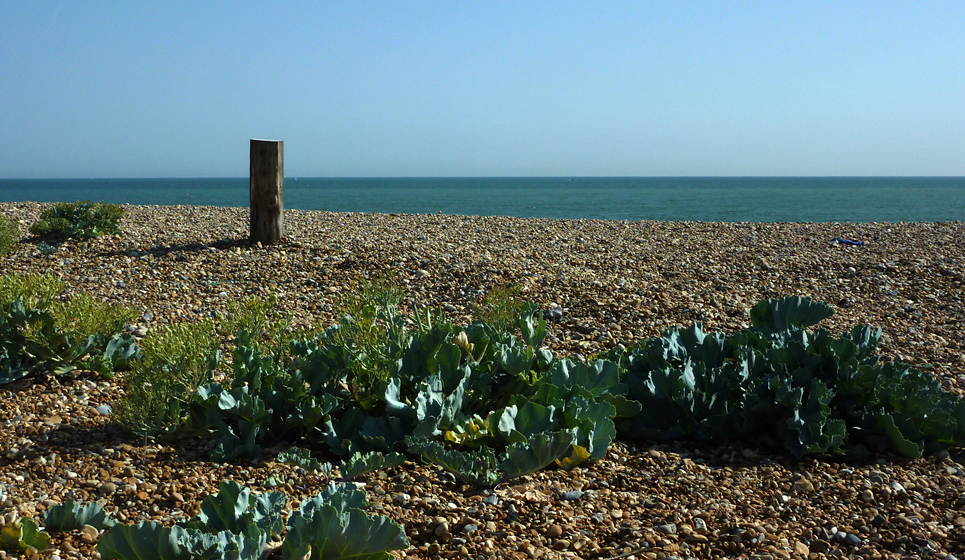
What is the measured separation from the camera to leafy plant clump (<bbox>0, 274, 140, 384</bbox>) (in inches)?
144

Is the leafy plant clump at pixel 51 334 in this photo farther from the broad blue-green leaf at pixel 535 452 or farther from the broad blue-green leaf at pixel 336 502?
the broad blue-green leaf at pixel 535 452

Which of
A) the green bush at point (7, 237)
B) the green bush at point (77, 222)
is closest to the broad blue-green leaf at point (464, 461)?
the green bush at point (7, 237)

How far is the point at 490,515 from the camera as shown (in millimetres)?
2404

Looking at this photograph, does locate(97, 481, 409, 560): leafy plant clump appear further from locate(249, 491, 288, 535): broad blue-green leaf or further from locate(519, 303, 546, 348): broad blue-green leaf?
locate(519, 303, 546, 348): broad blue-green leaf

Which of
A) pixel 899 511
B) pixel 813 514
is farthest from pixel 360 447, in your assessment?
pixel 899 511

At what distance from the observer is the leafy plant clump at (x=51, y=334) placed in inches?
144

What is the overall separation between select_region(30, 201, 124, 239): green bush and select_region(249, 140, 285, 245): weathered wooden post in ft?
5.84

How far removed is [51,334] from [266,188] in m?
4.74

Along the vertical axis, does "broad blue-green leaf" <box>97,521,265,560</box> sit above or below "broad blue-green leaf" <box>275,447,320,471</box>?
above

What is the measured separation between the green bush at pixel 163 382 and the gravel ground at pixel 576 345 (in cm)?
12

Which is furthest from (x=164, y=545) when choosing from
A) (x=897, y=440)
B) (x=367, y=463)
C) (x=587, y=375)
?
(x=897, y=440)

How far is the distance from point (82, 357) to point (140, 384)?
4.16ft

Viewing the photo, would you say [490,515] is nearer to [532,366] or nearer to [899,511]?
[532,366]

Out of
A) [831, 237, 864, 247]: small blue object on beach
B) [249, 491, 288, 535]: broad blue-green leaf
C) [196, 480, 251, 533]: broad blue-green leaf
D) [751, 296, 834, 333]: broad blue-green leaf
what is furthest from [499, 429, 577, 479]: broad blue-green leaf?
[831, 237, 864, 247]: small blue object on beach
